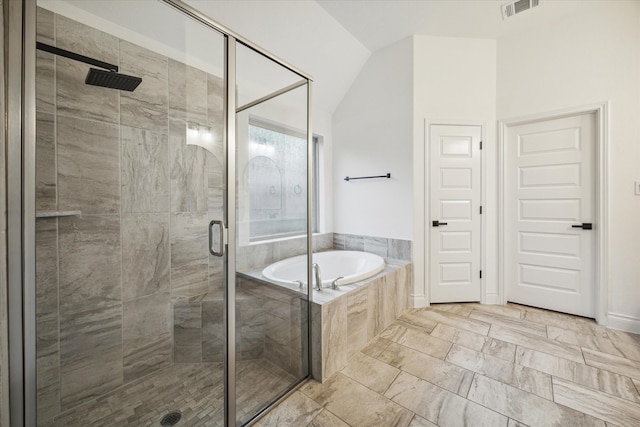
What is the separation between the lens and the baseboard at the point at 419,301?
2723 mm

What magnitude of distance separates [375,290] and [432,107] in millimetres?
1989

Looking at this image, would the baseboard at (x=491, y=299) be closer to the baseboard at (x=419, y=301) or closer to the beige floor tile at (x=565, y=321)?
the beige floor tile at (x=565, y=321)

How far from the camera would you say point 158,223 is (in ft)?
5.16

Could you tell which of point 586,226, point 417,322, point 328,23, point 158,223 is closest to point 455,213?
point 586,226

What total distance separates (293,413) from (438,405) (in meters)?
0.78

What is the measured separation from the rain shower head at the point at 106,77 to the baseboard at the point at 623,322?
4037 millimetres

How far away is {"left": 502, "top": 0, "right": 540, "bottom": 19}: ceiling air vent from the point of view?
224cm

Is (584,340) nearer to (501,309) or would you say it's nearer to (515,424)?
(501,309)

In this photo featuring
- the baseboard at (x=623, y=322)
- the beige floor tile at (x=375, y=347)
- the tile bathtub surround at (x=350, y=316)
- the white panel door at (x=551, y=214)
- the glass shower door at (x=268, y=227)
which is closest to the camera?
the glass shower door at (x=268, y=227)

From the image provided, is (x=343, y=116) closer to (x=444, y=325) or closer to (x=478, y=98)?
(x=478, y=98)

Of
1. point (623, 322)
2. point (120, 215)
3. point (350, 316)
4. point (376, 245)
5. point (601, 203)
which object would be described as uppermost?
point (601, 203)

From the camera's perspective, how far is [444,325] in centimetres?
233

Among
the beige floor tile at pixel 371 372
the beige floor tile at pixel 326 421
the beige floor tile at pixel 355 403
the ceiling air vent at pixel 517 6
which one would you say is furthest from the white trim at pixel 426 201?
the beige floor tile at pixel 326 421

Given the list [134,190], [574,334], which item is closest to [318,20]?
[134,190]
